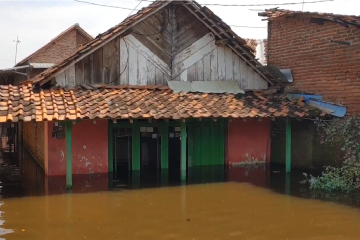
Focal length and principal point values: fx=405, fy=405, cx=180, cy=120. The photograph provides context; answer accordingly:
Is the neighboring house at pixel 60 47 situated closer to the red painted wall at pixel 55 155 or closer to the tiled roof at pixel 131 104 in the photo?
the red painted wall at pixel 55 155

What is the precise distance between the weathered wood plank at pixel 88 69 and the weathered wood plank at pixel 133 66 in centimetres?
132

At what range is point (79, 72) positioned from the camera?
43.5 feet

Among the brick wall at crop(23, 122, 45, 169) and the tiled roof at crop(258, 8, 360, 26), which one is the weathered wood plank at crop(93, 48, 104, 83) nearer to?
the brick wall at crop(23, 122, 45, 169)

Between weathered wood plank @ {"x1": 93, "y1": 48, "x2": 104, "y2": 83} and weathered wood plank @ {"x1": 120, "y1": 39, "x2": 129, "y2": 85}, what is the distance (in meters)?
0.67

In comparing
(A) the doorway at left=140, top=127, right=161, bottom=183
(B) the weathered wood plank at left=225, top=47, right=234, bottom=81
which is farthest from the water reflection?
(B) the weathered wood plank at left=225, top=47, right=234, bottom=81

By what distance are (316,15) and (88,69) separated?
7.68 metres

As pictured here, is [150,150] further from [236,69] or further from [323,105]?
[323,105]

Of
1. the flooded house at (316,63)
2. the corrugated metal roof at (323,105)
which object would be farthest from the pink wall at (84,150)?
the corrugated metal roof at (323,105)

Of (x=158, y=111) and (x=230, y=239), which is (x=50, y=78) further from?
(x=230, y=239)

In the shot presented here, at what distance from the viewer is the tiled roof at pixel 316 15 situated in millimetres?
11992

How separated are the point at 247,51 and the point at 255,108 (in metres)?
2.67

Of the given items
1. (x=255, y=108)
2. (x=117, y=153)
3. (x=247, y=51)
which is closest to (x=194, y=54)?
(x=247, y=51)

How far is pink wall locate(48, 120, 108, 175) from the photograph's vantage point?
1313 cm

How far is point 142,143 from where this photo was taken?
14.9 metres
